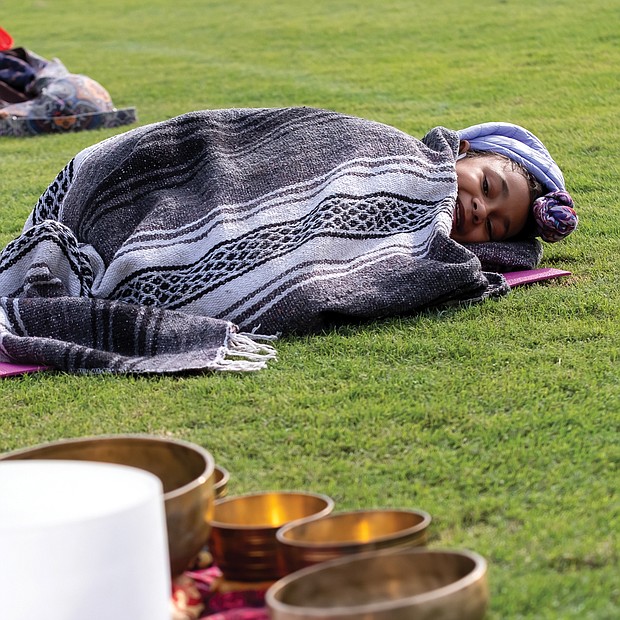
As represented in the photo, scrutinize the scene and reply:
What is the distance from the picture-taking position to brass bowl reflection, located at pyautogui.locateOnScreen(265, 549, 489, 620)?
1485 millimetres

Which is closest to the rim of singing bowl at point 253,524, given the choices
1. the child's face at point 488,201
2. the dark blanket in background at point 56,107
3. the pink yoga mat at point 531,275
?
the pink yoga mat at point 531,275

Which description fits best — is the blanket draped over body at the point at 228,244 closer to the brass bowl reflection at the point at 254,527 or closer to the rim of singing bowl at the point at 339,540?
the brass bowl reflection at the point at 254,527

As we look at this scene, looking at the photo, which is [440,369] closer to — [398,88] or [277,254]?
[277,254]

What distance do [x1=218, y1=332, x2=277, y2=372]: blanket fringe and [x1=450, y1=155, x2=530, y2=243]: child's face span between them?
1004 millimetres

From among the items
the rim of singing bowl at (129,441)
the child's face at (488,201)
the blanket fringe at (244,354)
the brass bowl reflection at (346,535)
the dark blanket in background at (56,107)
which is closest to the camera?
the brass bowl reflection at (346,535)

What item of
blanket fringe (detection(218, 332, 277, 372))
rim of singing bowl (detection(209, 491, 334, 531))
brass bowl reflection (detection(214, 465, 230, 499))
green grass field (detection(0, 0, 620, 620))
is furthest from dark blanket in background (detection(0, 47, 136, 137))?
rim of singing bowl (detection(209, 491, 334, 531))

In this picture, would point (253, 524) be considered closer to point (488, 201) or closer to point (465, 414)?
point (465, 414)

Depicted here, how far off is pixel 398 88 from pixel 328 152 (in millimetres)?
4874

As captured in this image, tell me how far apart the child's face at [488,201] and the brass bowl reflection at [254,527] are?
213 cm

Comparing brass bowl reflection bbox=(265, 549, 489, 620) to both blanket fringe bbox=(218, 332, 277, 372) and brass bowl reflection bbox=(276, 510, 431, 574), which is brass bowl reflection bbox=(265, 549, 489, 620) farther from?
blanket fringe bbox=(218, 332, 277, 372)

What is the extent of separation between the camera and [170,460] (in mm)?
Result: 1843

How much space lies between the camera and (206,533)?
5.62 feet

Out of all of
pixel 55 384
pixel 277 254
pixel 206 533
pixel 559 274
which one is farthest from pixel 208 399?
pixel 559 274

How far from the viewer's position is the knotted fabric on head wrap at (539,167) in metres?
3.91
